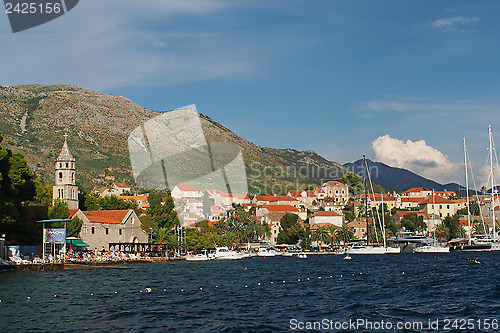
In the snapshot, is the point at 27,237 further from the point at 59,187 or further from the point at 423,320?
the point at 423,320

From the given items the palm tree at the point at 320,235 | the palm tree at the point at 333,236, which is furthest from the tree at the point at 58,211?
the palm tree at the point at 333,236

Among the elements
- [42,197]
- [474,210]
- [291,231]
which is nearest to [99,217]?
[42,197]

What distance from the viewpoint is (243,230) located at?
128500 mm

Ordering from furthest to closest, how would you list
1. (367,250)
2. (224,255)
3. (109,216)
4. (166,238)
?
(367,250) → (224,255) → (166,238) → (109,216)

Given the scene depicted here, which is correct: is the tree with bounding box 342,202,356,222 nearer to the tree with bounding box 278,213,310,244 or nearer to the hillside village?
the hillside village

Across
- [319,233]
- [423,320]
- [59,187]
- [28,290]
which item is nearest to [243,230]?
[319,233]

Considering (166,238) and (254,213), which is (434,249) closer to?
(166,238)

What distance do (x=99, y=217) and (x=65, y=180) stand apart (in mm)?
8901

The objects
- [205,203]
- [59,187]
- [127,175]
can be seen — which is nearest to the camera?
[59,187]

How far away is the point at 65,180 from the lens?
84.8 meters

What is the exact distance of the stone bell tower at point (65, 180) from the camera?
3305 inches

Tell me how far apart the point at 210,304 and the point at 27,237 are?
37.1m

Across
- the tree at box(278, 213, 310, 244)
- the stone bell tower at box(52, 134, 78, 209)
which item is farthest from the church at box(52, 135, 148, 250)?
the tree at box(278, 213, 310, 244)

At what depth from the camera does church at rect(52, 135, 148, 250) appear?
257ft
